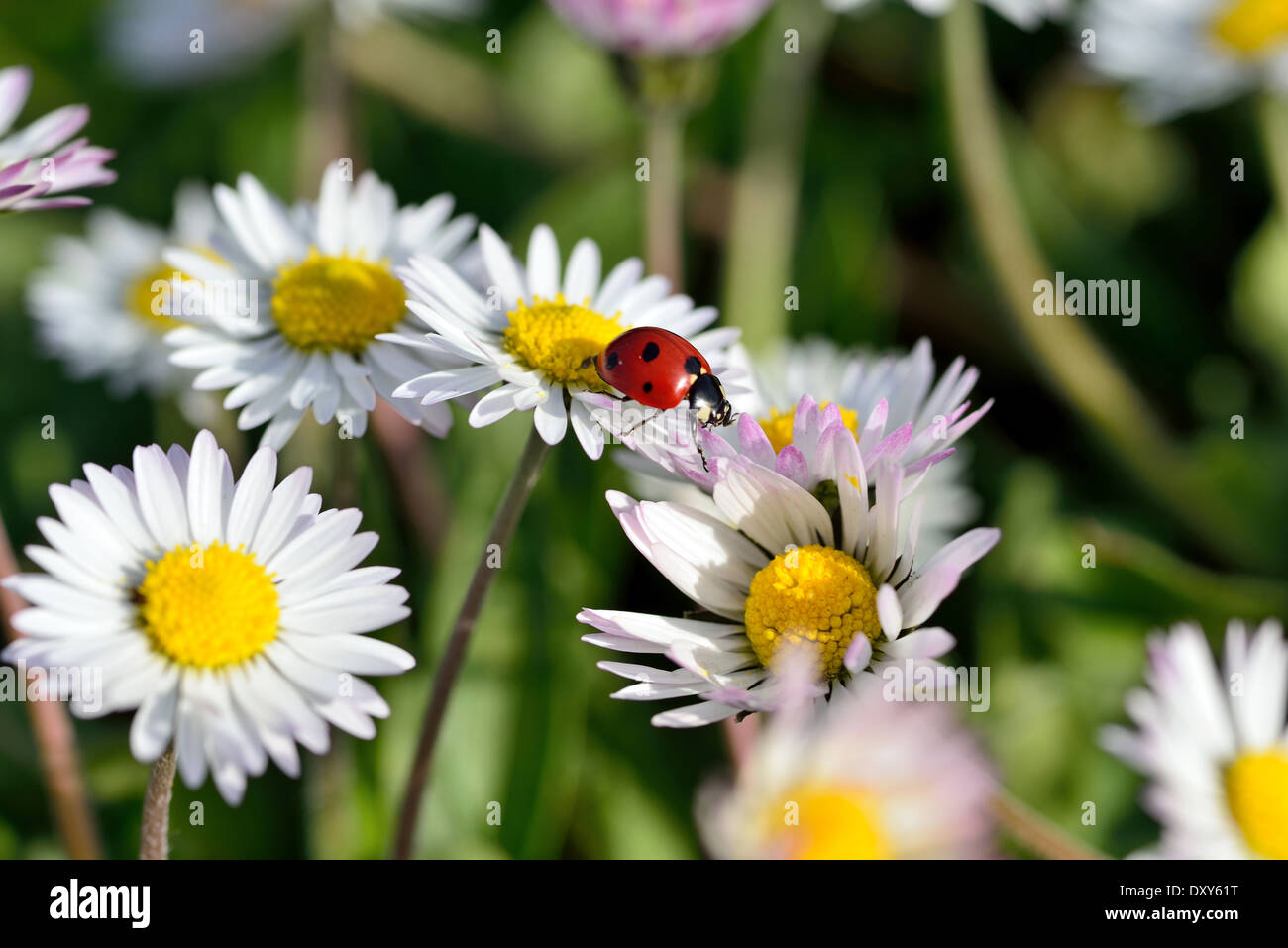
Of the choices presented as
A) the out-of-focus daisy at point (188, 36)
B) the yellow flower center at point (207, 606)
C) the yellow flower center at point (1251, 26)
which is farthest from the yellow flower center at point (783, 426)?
the out-of-focus daisy at point (188, 36)

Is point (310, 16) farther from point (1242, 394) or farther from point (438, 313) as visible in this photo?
point (1242, 394)

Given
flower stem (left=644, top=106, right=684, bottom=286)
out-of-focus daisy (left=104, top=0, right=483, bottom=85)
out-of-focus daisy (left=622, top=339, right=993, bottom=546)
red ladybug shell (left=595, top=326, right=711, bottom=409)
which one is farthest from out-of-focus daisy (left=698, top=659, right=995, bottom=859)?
out-of-focus daisy (left=104, top=0, right=483, bottom=85)

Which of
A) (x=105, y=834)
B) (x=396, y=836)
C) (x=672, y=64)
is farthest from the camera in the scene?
(x=672, y=64)

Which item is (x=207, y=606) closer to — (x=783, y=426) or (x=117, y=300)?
(x=783, y=426)

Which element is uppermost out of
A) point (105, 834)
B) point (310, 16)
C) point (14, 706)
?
point (310, 16)

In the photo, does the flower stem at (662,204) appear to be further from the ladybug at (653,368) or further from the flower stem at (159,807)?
the flower stem at (159,807)

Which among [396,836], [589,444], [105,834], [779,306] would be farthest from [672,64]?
[105,834]
